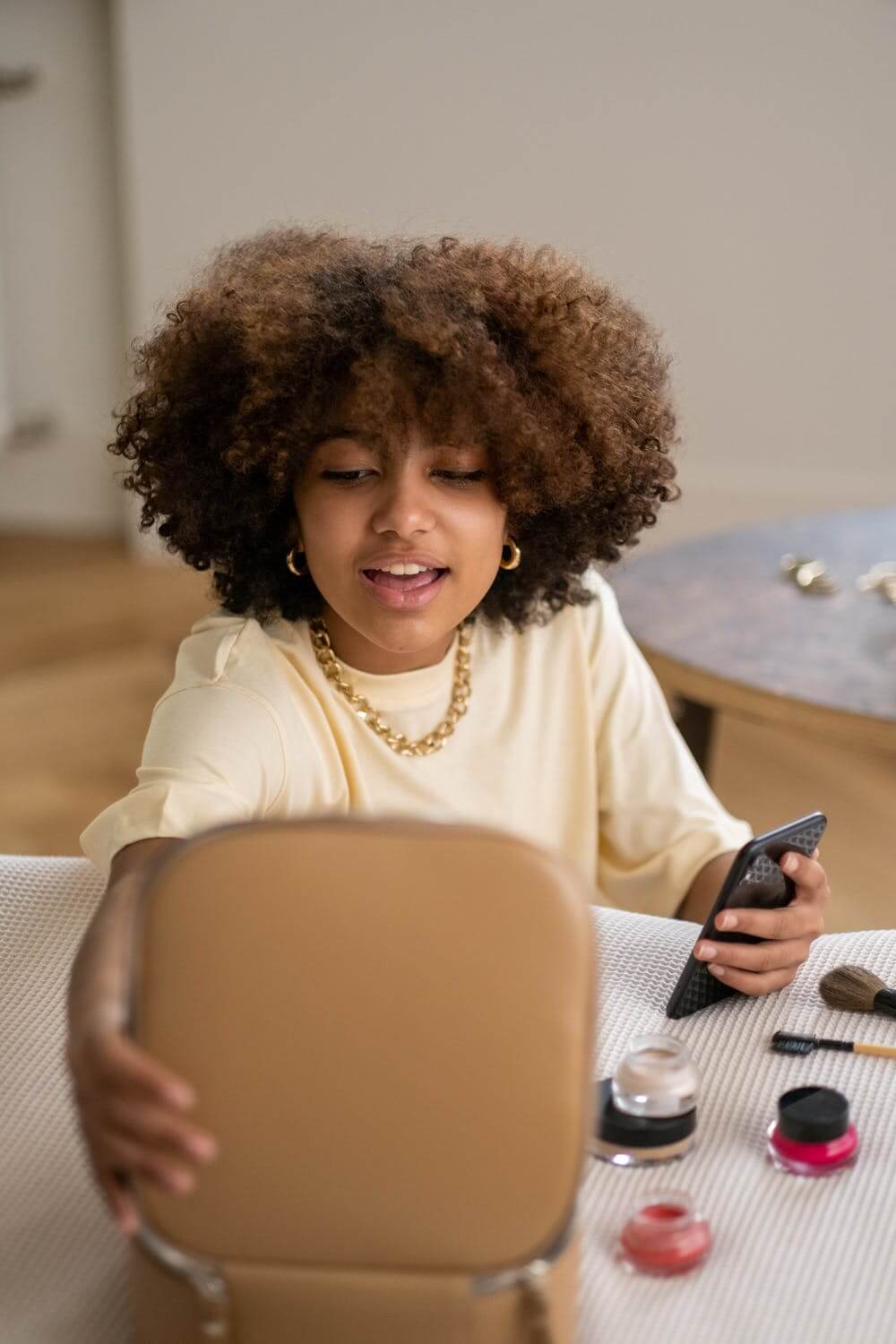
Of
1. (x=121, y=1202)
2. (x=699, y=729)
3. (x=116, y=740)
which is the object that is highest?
(x=121, y=1202)

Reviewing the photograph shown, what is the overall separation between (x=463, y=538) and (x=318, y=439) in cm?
11

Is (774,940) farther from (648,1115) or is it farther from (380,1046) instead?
(380,1046)

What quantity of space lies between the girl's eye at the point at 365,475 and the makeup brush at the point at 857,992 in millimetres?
389

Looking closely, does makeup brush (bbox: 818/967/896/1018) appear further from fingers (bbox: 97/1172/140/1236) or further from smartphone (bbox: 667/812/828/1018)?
fingers (bbox: 97/1172/140/1236)

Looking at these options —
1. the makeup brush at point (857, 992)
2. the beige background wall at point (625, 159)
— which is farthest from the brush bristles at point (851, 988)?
the beige background wall at point (625, 159)

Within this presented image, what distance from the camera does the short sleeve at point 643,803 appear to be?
119 centimetres

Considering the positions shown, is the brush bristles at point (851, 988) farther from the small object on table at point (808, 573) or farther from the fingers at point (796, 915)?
the small object on table at point (808, 573)

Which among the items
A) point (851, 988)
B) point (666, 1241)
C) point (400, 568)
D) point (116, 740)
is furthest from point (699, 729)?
point (666, 1241)

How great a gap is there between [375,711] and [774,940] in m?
0.36

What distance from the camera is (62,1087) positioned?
796 mm

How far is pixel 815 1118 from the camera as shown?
71cm

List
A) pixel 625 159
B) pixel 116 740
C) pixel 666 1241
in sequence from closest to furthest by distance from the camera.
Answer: pixel 666 1241, pixel 116 740, pixel 625 159

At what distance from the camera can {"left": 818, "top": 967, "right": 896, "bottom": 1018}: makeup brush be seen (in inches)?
33.3

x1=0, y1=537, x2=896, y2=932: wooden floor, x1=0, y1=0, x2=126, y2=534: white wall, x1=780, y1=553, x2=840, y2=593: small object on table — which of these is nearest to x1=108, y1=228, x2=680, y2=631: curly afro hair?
x1=780, y1=553, x2=840, y2=593: small object on table
